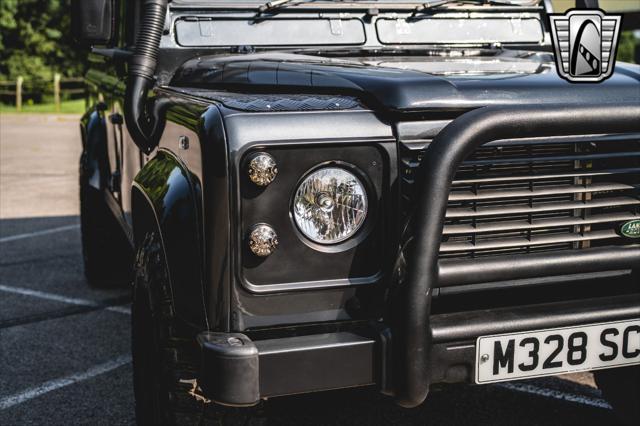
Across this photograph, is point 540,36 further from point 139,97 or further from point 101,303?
point 101,303

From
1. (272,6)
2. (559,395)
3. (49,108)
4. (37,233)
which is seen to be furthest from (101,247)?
(49,108)

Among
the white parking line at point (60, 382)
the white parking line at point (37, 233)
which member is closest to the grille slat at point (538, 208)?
the white parking line at point (60, 382)

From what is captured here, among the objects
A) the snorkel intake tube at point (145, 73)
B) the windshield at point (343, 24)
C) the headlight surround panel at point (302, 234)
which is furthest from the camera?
the windshield at point (343, 24)

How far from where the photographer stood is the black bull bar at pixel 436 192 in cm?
225

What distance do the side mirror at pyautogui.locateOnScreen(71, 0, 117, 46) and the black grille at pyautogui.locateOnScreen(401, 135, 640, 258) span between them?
58.0 inches

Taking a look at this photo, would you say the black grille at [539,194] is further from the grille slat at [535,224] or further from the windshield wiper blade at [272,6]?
the windshield wiper blade at [272,6]

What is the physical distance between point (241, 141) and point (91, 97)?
10.6ft

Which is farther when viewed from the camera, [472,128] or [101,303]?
[101,303]

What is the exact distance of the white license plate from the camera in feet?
7.88

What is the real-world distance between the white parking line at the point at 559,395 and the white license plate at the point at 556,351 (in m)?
1.28

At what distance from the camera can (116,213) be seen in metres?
4.32

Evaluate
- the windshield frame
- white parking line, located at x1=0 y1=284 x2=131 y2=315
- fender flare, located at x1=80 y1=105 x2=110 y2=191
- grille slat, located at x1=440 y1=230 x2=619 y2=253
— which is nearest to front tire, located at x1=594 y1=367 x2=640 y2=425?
grille slat, located at x1=440 y1=230 x2=619 y2=253

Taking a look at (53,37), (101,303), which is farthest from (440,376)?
(53,37)

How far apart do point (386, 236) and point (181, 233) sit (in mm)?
560
